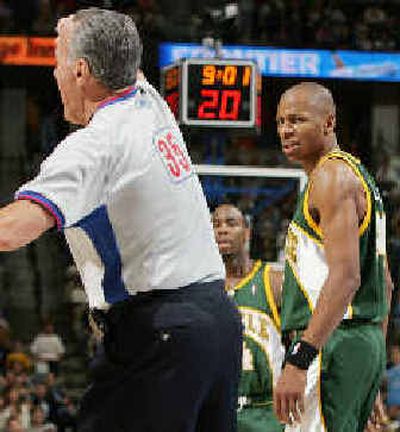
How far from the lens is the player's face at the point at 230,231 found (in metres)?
5.88

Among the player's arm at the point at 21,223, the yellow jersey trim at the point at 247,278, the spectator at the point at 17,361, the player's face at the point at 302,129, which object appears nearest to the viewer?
the player's arm at the point at 21,223

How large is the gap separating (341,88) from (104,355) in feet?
60.5

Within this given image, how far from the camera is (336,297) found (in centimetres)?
381

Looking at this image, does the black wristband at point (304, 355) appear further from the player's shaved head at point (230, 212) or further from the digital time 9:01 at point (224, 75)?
the digital time 9:01 at point (224, 75)

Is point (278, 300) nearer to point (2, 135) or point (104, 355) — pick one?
point (104, 355)

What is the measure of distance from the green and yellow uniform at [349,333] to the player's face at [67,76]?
4.37ft

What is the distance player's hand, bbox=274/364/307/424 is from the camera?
3.76 meters

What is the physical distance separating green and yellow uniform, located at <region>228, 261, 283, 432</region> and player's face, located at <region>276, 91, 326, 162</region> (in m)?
1.45

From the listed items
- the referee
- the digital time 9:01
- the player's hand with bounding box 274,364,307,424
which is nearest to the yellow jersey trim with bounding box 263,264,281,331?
the player's hand with bounding box 274,364,307,424

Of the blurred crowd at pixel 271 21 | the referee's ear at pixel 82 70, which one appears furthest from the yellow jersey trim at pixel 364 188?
the blurred crowd at pixel 271 21

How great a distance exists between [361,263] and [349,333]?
26 cm

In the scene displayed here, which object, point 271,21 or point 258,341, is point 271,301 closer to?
point 258,341

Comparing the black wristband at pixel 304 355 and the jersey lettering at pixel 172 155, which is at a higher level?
the jersey lettering at pixel 172 155

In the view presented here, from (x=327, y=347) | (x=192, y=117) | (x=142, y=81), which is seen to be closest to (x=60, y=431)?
(x=192, y=117)
